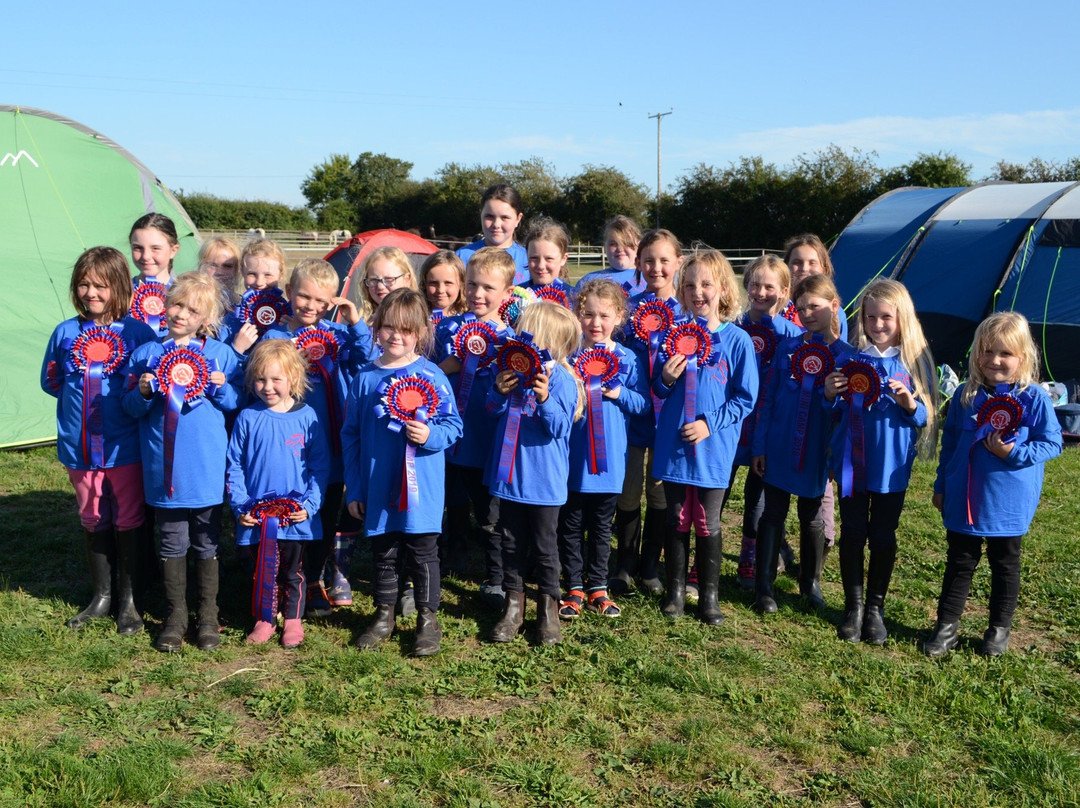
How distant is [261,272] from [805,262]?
2743 millimetres

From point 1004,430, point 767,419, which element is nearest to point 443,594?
point 767,419

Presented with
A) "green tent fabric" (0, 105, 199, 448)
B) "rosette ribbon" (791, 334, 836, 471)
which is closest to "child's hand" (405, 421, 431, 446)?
"rosette ribbon" (791, 334, 836, 471)

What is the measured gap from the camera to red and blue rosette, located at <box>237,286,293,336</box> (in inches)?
166

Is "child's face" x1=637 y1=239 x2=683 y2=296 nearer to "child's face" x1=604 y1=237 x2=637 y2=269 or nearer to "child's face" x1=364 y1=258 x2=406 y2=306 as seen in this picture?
"child's face" x1=604 y1=237 x2=637 y2=269

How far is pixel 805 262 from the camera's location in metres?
4.71

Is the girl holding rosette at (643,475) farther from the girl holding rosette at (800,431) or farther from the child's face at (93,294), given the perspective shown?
the child's face at (93,294)

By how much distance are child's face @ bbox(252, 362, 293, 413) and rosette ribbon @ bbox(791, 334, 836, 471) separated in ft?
7.35

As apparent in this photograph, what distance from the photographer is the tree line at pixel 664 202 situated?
28000 millimetres

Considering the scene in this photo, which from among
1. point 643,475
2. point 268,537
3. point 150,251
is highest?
point 150,251

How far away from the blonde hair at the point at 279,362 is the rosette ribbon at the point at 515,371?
0.85m

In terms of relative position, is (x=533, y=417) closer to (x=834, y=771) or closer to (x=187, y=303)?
(x=187, y=303)

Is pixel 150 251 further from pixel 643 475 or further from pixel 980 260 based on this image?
pixel 980 260

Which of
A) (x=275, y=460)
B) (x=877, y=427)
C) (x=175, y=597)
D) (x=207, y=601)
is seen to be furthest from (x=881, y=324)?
(x=175, y=597)

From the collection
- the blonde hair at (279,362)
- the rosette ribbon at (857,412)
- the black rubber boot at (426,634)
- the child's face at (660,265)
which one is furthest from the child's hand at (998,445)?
the blonde hair at (279,362)
